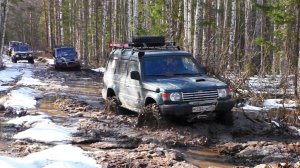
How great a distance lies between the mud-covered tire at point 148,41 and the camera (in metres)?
12.4

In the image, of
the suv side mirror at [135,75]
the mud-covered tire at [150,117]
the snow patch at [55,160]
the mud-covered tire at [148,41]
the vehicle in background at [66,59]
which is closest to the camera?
the snow patch at [55,160]

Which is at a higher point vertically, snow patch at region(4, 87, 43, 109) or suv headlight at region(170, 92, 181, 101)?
suv headlight at region(170, 92, 181, 101)

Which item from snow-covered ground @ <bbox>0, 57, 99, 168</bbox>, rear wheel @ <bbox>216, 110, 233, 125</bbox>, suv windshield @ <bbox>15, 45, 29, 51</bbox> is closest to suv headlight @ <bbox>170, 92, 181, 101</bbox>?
rear wheel @ <bbox>216, 110, 233, 125</bbox>

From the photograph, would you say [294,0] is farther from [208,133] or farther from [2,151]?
[2,151]

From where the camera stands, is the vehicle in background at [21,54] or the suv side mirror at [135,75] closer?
the suv side mirror at [135,75]

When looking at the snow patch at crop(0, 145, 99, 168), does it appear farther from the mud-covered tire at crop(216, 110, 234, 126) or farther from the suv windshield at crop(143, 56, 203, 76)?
the mud-covered tire at crop(216, 110, 234, 126)

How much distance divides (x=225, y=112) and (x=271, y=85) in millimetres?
5066

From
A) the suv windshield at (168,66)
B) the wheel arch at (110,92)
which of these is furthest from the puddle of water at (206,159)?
the wheel arch at (110,92)

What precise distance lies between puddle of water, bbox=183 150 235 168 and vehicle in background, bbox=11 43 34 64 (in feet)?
116

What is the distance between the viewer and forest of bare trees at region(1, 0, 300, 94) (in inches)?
619

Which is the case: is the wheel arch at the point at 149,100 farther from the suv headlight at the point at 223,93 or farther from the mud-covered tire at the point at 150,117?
the suv headlight at the point at 223,93

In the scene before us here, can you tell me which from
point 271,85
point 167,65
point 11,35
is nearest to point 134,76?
point 167,65

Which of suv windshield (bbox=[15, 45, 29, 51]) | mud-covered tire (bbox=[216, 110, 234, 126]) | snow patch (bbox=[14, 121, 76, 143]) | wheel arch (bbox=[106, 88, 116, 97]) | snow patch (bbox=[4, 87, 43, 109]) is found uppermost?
suv windshield (bbox=[15, 45, 29, 51])

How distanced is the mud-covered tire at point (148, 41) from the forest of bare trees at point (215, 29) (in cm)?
302
